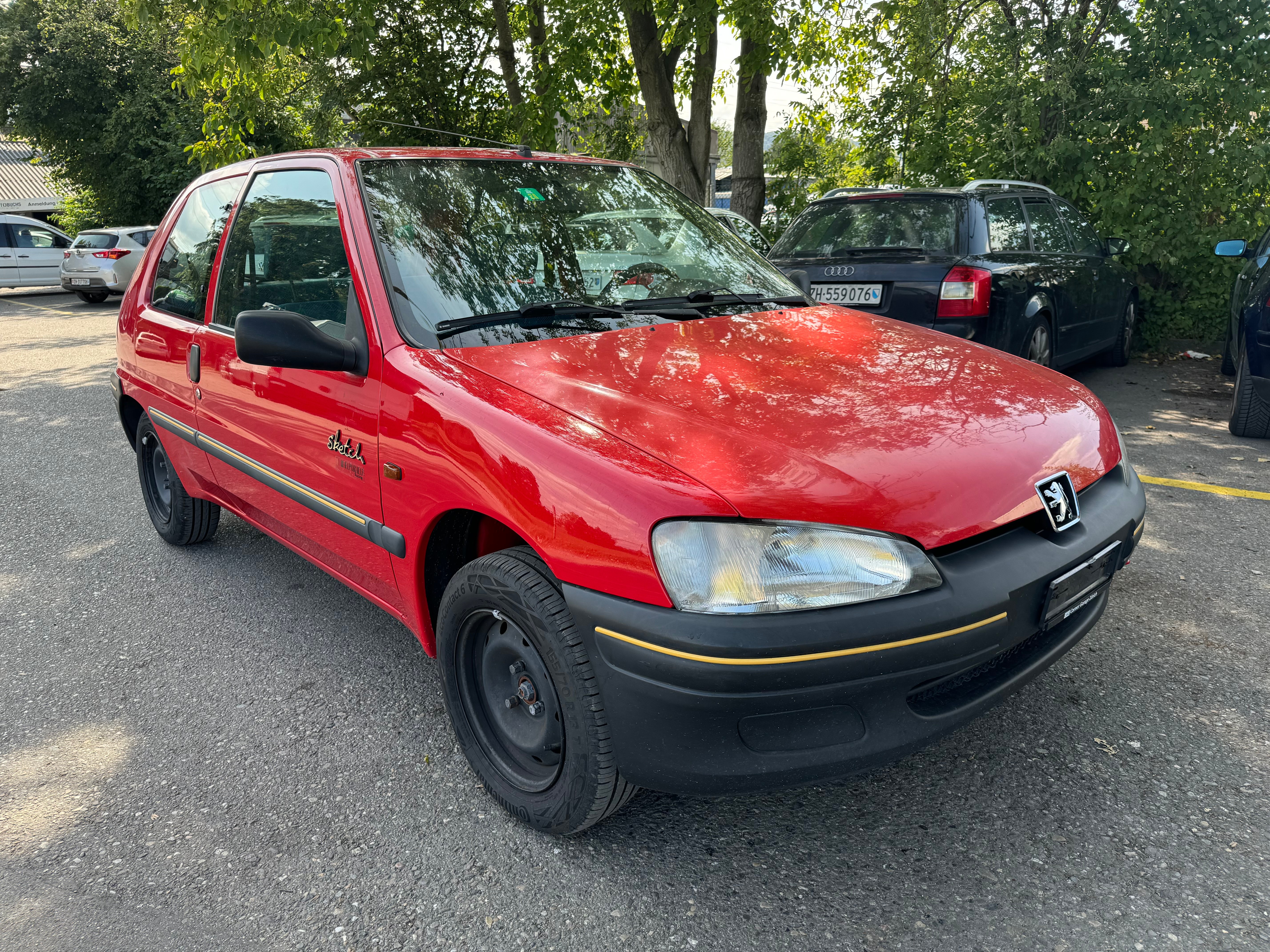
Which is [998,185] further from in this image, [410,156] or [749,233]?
[410,156]

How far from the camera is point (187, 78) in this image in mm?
10117

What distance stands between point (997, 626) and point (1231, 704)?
138 centimetres

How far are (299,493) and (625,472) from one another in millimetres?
1526

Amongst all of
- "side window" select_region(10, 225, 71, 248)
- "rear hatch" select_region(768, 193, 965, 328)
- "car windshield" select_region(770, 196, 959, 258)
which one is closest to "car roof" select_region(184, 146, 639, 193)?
"rear hatch" select_region(768, 193, 965, 328)

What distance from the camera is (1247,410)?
582 centimetres

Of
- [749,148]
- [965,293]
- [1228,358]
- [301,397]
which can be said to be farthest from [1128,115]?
[301,397]

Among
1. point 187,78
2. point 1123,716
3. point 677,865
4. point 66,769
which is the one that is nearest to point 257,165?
point 66,769

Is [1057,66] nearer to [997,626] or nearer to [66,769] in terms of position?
[997,626]

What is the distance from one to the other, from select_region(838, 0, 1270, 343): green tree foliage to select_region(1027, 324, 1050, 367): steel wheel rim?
3.16 metres

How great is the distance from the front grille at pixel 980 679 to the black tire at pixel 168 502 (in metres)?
3.38

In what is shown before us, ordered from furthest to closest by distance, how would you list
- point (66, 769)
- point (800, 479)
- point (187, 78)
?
1. point (187, 78)
2. point (66, 769)
3. point (800, 479)

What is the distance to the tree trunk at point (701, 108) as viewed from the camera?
10.6m

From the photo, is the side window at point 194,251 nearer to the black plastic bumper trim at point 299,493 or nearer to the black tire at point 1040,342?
the black plastic bumper trim at point 299,493

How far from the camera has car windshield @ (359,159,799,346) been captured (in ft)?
8.83
